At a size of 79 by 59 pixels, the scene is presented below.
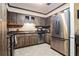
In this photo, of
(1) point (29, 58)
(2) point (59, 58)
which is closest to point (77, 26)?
(2) point (59, 58)

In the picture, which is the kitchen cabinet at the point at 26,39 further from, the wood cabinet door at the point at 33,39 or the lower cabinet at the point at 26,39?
the wood cabinet door at the point at 33,39

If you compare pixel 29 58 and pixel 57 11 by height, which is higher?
pixel 57 11

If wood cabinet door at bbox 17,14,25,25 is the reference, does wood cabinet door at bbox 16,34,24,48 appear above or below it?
below

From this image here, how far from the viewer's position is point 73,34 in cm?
201

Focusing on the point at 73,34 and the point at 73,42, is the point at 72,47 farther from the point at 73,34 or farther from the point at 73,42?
the point at 73,34

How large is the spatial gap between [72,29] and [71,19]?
201 mm

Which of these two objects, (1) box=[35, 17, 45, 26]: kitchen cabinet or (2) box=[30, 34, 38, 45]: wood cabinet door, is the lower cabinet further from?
(1) box=[35, 17, 45, 26]: kitchen cabinet

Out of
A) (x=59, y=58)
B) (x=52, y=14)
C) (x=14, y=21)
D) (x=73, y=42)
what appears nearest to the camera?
(x=59, y=58)

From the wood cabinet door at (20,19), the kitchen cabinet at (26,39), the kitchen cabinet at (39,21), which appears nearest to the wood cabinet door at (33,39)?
the kitchen cabinet at (26,39)

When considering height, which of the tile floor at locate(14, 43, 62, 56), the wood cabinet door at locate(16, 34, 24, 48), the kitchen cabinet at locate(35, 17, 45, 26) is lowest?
the tile floor at locate(14, 43, 62, 56)

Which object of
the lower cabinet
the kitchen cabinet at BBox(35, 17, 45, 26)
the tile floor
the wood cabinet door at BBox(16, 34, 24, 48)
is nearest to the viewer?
the tile floor

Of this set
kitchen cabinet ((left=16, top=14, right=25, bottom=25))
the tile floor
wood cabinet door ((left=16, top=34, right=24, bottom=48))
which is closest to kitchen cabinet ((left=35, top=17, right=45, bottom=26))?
kitchen cabinet ((left=16, top=14, right=25, bottom=25))

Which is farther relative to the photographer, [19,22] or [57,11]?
[19,22]

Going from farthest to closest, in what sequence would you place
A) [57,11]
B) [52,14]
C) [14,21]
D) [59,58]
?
[14,21], [52,14], [57,11], [59,58]
